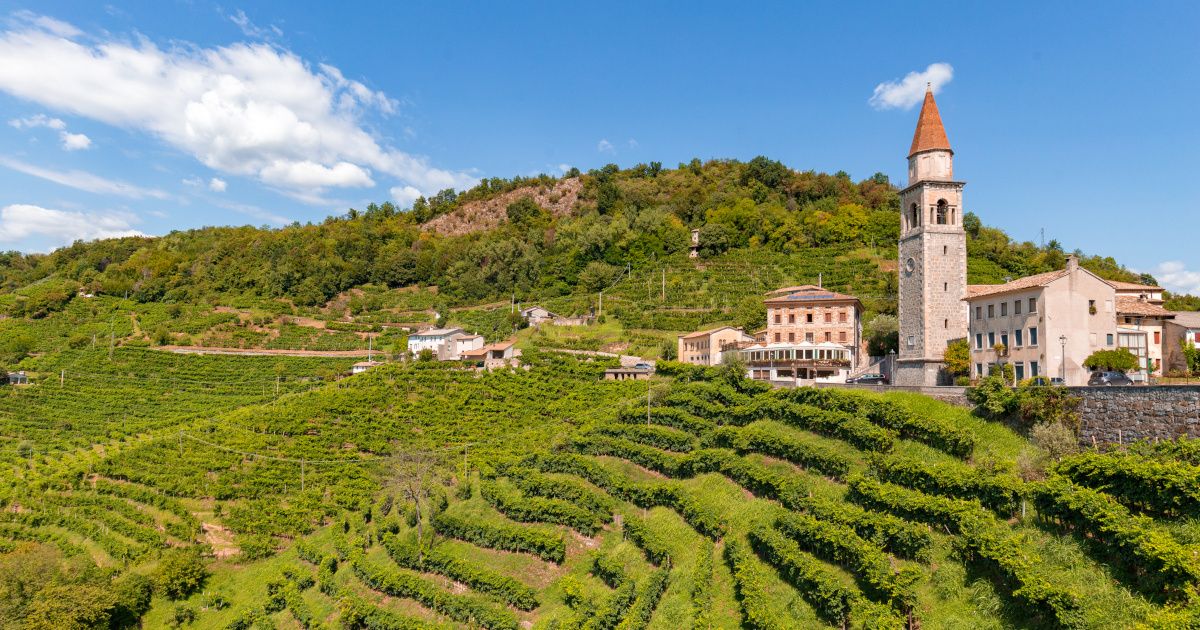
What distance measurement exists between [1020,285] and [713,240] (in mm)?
51399

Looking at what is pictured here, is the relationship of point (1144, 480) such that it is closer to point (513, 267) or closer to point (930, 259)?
point (930, 259)

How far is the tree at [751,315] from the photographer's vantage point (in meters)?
51.8

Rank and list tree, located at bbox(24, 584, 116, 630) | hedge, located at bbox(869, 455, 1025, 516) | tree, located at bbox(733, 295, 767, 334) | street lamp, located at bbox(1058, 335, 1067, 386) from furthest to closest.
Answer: tree, located at bbox(733, 295, 767, 334) → street lamp, located at bbox(1058, 335, 1067, 386) → tree, located at bbox(24, 584, 116, 630) → hedge, located at bbox(869, 455, 1025, 516)

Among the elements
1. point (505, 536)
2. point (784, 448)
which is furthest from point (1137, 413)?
point (505, 536)

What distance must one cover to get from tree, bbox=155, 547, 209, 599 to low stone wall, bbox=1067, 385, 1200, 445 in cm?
3458

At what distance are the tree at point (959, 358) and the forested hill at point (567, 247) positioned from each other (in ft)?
83.4

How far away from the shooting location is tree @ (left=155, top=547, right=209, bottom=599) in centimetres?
2862

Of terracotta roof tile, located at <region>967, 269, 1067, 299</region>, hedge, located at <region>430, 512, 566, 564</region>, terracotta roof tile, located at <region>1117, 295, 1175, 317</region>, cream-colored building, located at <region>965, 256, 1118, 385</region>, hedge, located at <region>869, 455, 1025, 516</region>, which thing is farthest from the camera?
terracotta roof tile, located at <region>1117, 295, 1175, 317</region>

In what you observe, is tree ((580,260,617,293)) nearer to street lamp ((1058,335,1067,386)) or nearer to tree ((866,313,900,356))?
tree ((866,313,900,356))

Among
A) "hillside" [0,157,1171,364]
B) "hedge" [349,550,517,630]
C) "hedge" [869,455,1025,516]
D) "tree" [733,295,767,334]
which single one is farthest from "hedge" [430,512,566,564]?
"hillside" [0,157,1171,364]

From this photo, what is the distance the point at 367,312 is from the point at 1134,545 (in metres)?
82.9

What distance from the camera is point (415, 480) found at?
28391mm

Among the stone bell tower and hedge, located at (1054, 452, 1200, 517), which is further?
the stone bell tower

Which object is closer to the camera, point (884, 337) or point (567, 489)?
point (567, 489)
